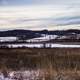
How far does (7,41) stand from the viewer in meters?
3.32

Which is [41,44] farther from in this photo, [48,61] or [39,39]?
[48,61]

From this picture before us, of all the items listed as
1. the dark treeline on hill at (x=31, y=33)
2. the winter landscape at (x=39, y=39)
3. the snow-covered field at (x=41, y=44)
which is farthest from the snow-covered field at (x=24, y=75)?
the dark treeline on hill at (x=31, y=33)

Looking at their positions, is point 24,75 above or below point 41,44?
below

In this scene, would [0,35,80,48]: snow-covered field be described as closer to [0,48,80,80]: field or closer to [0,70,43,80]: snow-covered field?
[0,48,80,80]: field

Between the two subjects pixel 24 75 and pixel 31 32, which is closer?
pixel 24 75

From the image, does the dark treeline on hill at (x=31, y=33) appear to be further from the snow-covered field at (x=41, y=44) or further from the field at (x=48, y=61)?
the field at (x=48, y=61)

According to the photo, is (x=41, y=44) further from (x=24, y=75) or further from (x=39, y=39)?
→ (x=24, y=75)

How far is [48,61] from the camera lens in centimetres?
307

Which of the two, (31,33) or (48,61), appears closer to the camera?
(48,61)

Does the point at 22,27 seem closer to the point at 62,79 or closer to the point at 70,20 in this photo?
the point at 70,20

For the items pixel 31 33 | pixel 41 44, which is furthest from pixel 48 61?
pixel 31 33

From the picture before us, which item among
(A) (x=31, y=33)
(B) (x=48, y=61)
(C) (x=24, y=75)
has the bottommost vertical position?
(C) (x=24, y=75)

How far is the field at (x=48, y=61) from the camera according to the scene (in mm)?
2992

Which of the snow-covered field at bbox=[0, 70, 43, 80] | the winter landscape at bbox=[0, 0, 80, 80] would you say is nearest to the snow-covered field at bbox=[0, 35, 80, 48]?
the winter landscape at bbox=[0, 0, 80, 80]
